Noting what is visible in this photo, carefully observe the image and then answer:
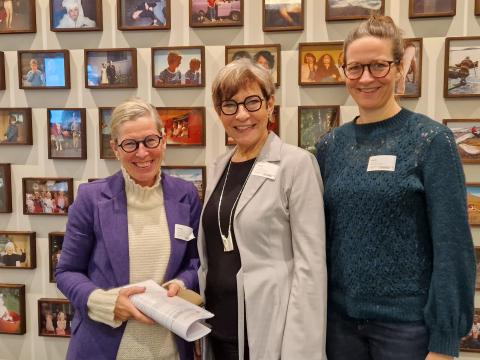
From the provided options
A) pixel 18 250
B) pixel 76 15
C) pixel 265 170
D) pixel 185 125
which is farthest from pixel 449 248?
pixel 18 250

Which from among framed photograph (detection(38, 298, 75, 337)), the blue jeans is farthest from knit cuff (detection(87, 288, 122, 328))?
framed photograph (detection(38, 298, 75, 337))

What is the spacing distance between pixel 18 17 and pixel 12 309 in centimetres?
172

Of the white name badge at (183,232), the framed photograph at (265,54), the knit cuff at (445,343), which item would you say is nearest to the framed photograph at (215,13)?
the framed photograph at (265,54)

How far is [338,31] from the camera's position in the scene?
2.22 m

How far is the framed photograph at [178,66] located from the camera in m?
2.31

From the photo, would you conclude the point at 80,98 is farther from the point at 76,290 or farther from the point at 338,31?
the point at 338,31

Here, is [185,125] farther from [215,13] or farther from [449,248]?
[449,248]

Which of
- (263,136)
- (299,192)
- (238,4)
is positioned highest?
(238,4)

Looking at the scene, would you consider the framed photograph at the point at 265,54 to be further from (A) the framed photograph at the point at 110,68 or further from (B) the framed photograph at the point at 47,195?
(B) the framed photograph at the point at 47,195

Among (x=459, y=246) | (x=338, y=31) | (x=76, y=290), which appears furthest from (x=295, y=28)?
(x=76, y=290)

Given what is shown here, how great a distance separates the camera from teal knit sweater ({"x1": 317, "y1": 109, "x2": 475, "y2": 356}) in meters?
1.22

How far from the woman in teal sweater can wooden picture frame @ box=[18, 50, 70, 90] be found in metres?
1.71

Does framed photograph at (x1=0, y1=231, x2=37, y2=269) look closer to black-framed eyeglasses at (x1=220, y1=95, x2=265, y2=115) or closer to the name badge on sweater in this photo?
black-framed eyeglasses at (x1=220, y1=95, x2=265, y2=115)

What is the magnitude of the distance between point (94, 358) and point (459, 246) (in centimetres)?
131
